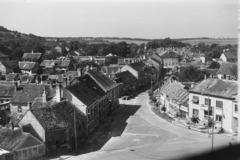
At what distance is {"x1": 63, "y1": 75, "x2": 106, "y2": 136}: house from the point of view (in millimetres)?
13695

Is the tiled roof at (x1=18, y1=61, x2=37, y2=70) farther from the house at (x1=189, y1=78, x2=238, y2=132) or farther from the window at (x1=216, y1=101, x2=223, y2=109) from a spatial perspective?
the window at (x1=216, y1=101, x2=223, y2=109)

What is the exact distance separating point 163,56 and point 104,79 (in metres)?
29.6

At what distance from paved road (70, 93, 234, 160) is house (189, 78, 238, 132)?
119 cm

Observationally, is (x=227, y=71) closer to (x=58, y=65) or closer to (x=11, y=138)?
(x=58, y=65)

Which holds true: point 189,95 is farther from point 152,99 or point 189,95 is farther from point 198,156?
point 198,156

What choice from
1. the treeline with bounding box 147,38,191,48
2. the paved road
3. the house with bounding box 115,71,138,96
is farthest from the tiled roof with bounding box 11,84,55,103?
the treeline with bounding box 147,38,191,48

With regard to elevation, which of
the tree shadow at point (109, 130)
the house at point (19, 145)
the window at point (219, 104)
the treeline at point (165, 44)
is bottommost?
the tree shadow at point (109, 130)

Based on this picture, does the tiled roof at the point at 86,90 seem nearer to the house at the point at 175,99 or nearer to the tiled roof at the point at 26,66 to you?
the house at the point at 175,99

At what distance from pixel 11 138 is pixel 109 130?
5.48m

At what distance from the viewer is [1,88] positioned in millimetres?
17469

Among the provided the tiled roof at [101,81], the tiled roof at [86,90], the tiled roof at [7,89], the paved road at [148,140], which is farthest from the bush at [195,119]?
the tiled roof at [7,89]

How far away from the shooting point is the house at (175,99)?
1661 centimetres

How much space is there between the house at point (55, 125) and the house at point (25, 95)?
3309 mm

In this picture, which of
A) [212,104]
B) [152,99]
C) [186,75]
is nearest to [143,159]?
[212,104]
